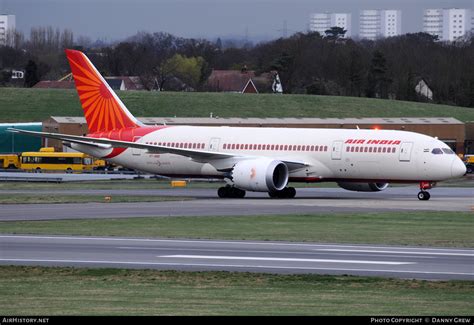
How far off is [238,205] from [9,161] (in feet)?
161

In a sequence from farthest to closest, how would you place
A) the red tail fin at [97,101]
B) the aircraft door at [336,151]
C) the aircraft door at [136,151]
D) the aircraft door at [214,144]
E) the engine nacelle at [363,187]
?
the red tail fin at [97,101] < the aircraft door at [136,151] < the aircraft door at [214,144] < the engine nacelle at [363,187] < the aircraft door at [336,151]

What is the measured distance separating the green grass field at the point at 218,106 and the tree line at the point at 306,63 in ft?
54.1

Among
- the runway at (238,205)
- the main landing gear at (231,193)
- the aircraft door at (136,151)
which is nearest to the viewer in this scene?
the runway at (238,205)

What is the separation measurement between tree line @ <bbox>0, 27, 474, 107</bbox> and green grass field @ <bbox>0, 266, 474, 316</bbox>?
124 m

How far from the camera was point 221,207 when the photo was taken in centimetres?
4934

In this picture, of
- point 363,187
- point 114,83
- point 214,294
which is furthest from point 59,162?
point 214,294

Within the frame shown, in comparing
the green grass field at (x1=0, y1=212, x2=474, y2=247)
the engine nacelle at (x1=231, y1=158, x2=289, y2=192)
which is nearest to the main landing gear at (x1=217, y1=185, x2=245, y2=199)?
the engine nacelle at (x1=231, y1=158, x2=289, y2=192)

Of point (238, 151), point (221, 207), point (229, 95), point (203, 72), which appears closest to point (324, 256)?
point (221, 207)

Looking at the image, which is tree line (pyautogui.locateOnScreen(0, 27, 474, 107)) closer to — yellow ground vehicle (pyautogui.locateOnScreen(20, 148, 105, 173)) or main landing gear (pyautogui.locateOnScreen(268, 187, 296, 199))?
yellow ground vehicle (pyautogui.locateOnScreen(20, 148, 105, 173))

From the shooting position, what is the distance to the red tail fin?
209 feet

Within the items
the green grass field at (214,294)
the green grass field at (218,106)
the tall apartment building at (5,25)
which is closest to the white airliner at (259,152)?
the green grass field at (214,294)

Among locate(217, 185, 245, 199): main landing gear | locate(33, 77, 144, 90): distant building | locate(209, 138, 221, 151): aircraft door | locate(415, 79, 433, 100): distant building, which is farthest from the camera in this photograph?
locate(415, 79, 433, 100): distant building

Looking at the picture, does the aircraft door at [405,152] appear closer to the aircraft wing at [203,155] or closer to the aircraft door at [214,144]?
the aircraft wing at [203,155]

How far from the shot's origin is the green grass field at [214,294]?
19.7 meters
